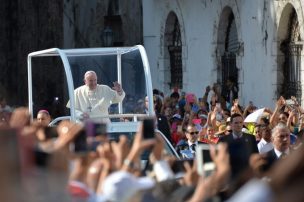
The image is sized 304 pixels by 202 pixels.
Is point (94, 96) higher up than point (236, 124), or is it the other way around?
point (94, 96)

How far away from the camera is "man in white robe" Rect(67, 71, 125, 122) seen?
46.5 ft

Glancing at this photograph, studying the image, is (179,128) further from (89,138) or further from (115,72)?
(89,138)

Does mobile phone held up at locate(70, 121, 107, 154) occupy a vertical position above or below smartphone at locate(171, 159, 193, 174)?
above

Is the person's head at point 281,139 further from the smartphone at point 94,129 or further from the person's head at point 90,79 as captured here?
the person's head at point 90,79

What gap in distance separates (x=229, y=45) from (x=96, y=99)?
13.0 meters

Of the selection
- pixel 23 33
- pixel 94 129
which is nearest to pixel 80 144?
pixel 94 129

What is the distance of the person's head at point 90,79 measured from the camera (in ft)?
46.1

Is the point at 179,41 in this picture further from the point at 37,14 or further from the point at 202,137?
the point at 202,137

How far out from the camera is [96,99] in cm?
1428

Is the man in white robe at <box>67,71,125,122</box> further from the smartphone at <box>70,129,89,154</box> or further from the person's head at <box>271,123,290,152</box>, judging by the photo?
the smartphone at <box>70,129,89,154</box>

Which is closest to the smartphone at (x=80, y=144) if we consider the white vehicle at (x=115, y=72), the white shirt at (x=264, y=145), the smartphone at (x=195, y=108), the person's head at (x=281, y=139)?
the person's head at (x=281, y=139)

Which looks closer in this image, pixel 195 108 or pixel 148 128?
pixel 148 128

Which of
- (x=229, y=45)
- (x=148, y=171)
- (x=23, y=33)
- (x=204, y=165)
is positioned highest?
(x=23, y=33)

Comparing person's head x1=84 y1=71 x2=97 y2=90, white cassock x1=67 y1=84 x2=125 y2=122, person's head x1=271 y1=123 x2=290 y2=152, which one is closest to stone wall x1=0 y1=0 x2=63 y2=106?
white cassock x1=67 y1=84 x2=125 y2=122
